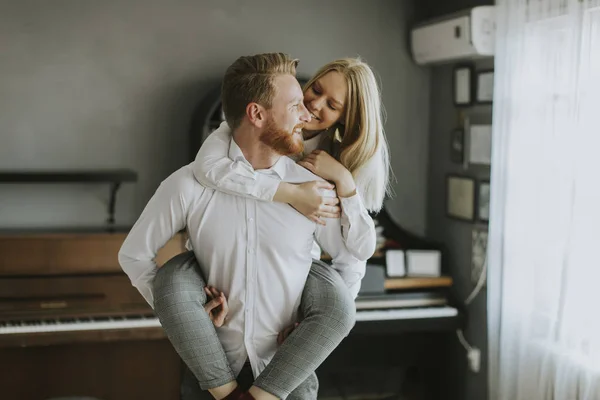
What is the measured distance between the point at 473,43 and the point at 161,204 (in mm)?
2304

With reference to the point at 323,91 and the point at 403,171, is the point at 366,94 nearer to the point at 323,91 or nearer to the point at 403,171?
the point at 323,91

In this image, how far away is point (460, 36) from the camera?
363cm

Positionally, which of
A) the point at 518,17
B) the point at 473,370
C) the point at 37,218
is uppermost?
the point at 518,17

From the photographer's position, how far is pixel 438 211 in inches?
168

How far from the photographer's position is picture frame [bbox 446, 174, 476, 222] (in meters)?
3.88

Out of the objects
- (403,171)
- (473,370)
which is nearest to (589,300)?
(473,370)

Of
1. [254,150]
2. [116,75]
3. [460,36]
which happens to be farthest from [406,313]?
[254,150]

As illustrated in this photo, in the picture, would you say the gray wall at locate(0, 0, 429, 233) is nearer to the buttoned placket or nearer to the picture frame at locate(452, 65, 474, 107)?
the picture frame at locate(452, 65, 474, 107)

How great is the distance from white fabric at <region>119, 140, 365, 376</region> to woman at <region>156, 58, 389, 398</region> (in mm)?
29

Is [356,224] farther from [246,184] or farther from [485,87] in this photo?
[485,87]

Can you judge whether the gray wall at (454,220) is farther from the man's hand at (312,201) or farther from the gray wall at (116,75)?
the man's hand at (312,201)

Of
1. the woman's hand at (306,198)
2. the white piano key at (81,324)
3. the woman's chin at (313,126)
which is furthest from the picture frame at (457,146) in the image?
the woman's hand at (306,198)

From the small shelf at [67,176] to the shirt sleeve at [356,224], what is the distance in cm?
210

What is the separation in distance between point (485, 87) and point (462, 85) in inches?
8.1
